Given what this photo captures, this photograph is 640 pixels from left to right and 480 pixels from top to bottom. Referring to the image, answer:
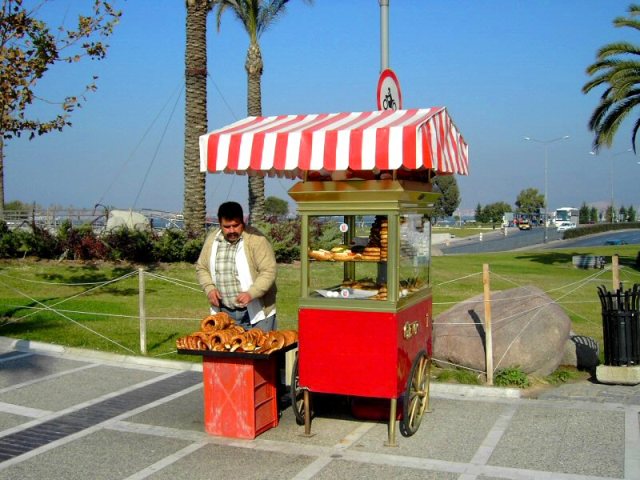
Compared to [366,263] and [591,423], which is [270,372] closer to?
[366,263]

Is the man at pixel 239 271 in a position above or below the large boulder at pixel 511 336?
above

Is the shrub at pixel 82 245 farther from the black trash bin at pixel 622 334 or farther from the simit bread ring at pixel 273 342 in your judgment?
the black trash bin at pixel 622 334

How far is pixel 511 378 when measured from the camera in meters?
7.80

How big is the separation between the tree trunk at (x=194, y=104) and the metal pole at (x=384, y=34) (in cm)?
1051

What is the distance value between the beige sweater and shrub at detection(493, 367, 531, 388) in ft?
9.04

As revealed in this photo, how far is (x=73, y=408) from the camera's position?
23.2 ft

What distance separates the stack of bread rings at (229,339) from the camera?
598 cm

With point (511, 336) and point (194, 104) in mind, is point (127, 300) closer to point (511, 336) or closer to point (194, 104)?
point (194, 104)

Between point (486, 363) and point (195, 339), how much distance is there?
11.2 feet

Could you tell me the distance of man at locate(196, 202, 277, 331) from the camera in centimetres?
642

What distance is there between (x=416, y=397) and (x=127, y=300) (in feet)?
31.2

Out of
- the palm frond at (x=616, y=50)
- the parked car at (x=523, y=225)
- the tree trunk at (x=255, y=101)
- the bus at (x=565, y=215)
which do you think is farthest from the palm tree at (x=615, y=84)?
the bus at (x=565, y=215)

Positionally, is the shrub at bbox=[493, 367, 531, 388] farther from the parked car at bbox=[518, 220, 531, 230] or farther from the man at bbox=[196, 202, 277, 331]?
the parked car at bbox=[518, 220, 531, 230]

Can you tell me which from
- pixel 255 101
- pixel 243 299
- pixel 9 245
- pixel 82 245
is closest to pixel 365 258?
pixel 243 299
